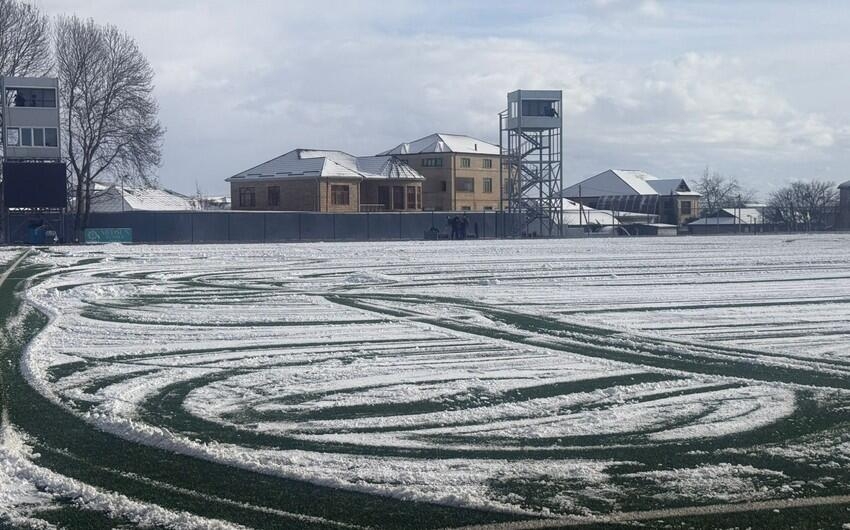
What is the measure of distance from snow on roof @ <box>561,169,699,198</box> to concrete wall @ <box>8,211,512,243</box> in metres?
49.8

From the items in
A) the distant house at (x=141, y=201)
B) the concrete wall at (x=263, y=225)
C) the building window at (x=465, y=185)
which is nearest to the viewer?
the concrete wall at (x=263, y=225)

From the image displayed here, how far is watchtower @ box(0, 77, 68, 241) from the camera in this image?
5434 cm

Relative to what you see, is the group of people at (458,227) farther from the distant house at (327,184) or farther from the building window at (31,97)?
the building window at (31,97)

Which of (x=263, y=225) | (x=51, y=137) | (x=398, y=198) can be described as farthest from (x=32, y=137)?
(x=398, y=198)

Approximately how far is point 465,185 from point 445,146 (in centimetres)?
434

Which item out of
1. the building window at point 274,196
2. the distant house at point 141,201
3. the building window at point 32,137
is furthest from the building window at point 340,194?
the building window at point 32,137

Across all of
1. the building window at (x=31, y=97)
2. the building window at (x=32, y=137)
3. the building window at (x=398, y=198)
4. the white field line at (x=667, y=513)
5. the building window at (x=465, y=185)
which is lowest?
the white field line at (x=667, y=513)

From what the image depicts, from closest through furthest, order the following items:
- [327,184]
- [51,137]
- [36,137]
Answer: [36,137], [51,137], [327,184]

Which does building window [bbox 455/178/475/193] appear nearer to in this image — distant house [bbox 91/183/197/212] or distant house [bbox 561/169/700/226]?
distant house [bbox 561/169/700/226]

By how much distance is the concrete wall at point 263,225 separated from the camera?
6069 cm

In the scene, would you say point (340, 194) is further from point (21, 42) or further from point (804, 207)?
point (804, 207)

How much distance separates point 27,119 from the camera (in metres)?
56.9

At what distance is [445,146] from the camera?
9669 cm

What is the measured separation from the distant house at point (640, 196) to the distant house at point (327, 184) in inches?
1174
